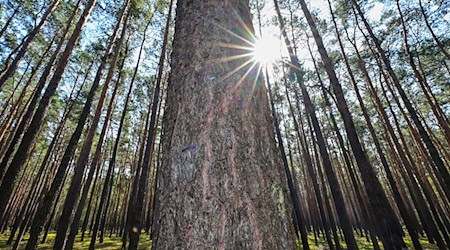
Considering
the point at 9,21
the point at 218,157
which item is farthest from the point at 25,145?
the point at 9,21

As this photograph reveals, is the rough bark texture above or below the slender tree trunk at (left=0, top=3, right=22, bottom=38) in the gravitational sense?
below

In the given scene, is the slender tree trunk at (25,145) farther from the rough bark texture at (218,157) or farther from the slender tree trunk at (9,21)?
the slender tree trunk at (9,21)

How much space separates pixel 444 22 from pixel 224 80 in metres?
16.9

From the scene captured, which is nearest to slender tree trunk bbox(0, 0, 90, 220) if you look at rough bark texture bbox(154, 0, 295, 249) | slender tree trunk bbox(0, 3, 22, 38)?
rough bark texture bbox(154, 0, 295, 249)

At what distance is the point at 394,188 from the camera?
9852 millimetres

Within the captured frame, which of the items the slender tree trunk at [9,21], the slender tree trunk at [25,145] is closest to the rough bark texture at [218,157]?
the slender tree trunk at [25,145]

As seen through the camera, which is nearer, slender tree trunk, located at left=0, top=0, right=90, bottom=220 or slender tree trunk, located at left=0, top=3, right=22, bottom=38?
slender tree trunk, located at left=0, top=0, right=90, bottom=220

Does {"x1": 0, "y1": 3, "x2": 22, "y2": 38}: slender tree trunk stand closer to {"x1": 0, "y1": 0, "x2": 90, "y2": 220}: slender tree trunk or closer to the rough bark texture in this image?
{"x1": 0, "y1": 0, "x2": 90, "y2": 220}: slender tree trunk

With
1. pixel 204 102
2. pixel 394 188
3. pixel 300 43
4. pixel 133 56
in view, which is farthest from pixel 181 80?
pixel 133 56

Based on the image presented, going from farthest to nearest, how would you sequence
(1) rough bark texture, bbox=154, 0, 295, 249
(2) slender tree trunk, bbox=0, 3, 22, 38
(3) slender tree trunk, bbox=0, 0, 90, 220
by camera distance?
(2) slender tree trunk, bbox=0, 3, 22, 38 → (3) slender tree trunk, bbox=0, 0, 90, 220 → (1) rough bark texture, bbox=154, 0, 295, 249

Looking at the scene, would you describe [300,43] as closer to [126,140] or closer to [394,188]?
[394,188]

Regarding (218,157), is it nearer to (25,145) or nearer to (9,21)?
(25,145)

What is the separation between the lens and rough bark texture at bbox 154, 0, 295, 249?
657mm

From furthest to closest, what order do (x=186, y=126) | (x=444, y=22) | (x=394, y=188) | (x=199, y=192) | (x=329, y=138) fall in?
(x=329, y=138)
(x=444, y=22)
(x=394, y=188)
(x=186, y=126)
(x=199, y=192)
